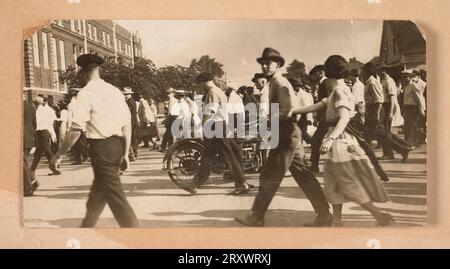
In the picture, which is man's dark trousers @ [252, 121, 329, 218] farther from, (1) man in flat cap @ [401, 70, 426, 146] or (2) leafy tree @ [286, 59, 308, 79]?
(1) man in flat cap @ [401, 70, 426, 146]

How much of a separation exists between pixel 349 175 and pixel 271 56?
3.63 feet

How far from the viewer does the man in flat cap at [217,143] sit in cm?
393

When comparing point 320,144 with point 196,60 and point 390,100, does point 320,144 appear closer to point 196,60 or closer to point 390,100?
point 390,100

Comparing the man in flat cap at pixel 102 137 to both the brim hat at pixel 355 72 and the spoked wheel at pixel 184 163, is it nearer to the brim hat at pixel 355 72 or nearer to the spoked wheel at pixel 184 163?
the spoked wheel at pixel 184 163

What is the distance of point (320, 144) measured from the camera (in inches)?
153

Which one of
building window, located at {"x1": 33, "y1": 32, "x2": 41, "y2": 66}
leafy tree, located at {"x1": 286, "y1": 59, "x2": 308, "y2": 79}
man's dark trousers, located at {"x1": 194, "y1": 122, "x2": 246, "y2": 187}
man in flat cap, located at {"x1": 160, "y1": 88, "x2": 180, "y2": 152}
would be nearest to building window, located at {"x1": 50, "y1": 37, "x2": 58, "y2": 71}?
building window, located at {"x1": 33, "y1": 32, "x2": 41, "y2": 66}

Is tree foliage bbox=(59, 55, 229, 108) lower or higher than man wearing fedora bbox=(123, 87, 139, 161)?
higher

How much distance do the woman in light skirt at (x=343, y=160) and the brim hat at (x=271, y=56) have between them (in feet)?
1.17

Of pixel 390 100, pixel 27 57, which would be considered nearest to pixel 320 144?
pixel 390 100

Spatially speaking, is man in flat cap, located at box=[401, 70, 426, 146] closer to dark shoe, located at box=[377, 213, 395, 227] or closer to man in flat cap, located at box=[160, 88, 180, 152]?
dark shoe, located at box=[377, 213, 395, 227]

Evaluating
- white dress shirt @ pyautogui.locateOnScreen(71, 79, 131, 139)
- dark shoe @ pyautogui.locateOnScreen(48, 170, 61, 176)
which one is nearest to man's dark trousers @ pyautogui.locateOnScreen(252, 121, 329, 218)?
white dress shirt @ pyautogui.locateOnScreen(71, 79, 131, 139)

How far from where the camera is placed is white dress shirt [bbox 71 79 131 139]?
153 inches

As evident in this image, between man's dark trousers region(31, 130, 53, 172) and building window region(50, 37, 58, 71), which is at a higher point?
building window region(50, 37, 58, 71)

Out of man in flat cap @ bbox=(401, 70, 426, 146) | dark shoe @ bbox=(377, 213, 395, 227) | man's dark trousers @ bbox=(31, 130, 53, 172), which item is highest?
man in flat cap @ bbox=(401, 70, 426, 146)
